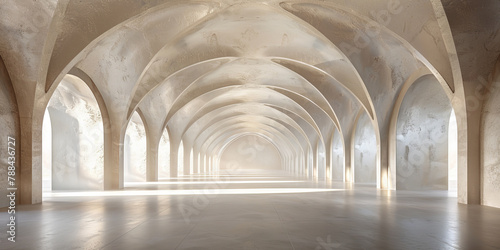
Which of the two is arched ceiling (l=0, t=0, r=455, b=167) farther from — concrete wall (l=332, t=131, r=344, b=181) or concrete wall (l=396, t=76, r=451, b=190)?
concrete wall (l=332, t=131, r=344, b=181)

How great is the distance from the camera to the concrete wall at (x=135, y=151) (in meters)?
22.9

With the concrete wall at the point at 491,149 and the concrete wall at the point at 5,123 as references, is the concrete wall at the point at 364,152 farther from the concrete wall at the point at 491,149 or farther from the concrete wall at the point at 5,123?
the concrete wall at the point at 5,123

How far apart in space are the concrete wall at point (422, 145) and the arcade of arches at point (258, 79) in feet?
0.13

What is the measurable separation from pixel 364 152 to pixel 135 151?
39.8ft

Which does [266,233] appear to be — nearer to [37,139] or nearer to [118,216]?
[118,216]

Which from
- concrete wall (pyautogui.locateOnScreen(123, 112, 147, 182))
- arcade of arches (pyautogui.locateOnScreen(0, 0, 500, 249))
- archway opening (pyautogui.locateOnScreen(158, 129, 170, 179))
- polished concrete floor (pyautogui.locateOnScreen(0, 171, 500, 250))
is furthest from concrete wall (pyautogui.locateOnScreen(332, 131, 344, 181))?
polished concrete floor (pyautogui.locateOnScreen(0, 171, 500, 250))

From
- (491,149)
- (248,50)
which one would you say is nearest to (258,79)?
(248,50)

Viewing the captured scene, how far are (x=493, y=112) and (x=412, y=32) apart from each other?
8.82 feet

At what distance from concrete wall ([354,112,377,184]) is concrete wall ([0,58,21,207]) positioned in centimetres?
1538

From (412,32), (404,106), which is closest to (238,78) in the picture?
(404,106)

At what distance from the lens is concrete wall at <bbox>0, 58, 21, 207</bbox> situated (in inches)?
383

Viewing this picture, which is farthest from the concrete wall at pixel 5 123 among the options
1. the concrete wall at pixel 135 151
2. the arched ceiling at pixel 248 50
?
the concrete wall at pixel 135 151

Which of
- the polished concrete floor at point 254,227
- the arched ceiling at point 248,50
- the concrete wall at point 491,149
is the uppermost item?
the arched ceiling at point 248,50

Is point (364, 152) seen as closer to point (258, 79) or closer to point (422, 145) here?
point (422, 145)
